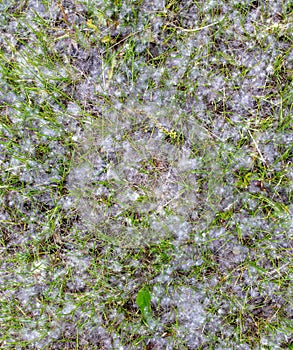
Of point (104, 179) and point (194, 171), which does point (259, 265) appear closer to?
point (194, 171)

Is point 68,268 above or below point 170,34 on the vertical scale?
below

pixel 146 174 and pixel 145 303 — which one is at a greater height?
pixel 146 174

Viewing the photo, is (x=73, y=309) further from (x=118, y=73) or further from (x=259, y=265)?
(x=118, y=73)

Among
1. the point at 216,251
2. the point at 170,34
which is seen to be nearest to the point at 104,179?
the point at 216,251

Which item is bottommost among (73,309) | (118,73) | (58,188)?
(73,309)

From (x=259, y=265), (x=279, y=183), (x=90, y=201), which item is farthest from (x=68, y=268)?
(x=279, y=183)

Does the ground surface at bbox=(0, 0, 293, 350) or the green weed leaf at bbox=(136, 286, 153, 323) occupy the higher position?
the ground surface at bbox=(0, 0, 293, 350)

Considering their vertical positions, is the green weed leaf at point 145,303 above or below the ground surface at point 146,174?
below
